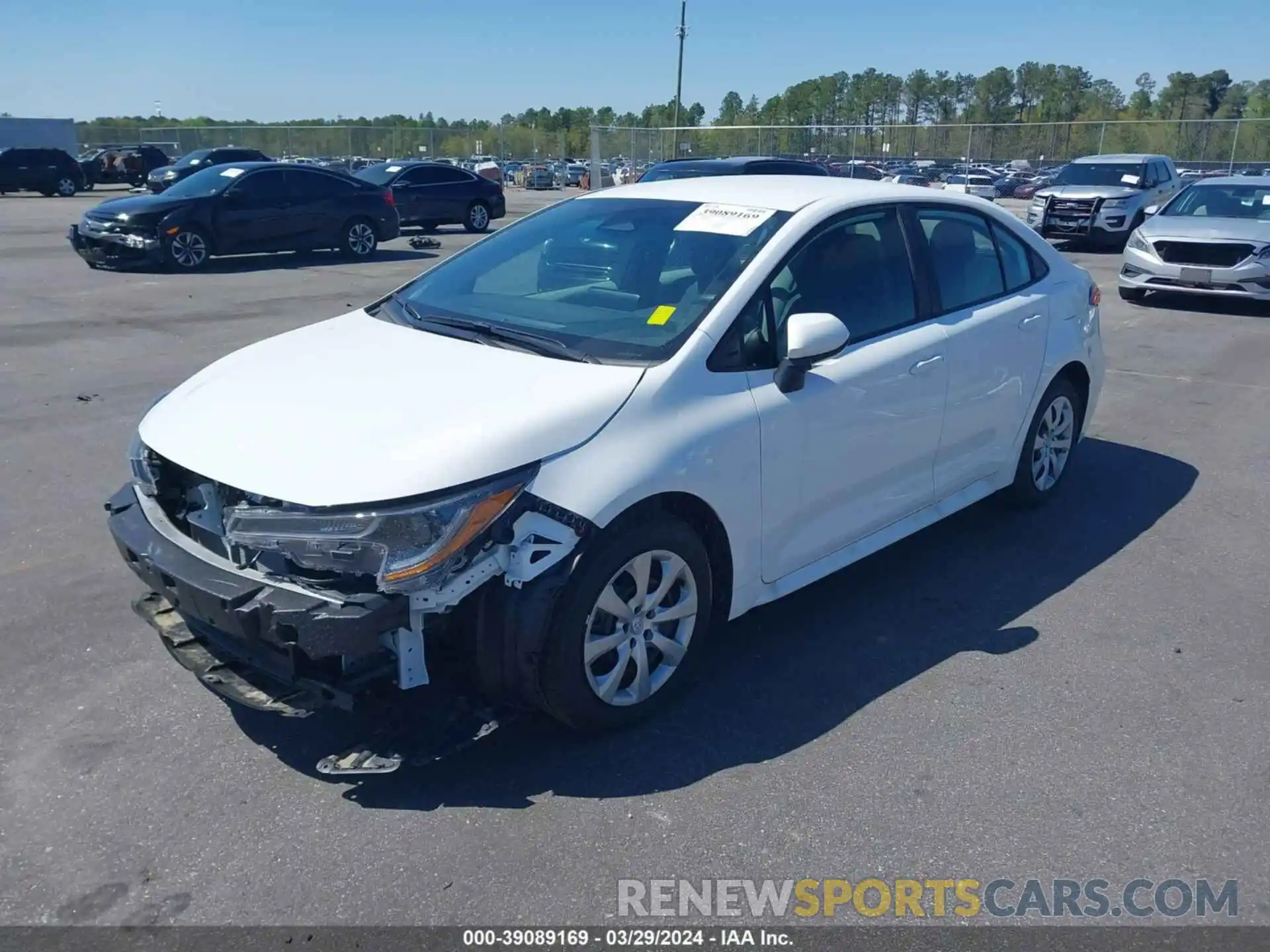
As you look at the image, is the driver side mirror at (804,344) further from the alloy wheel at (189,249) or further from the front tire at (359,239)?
the front tire at (359,239)

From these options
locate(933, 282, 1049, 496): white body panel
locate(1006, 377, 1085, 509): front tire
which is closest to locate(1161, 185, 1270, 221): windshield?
→ locate(1006, 377, 1085, 509): front tire

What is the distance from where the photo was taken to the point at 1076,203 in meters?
20.0

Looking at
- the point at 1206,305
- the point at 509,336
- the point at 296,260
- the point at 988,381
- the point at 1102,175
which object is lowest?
the point at 296,260

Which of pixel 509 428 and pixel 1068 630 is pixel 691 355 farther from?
pixel 1068 630

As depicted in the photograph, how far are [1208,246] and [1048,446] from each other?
29.8ft

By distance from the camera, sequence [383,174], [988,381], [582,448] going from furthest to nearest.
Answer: [383,174]
[988,381]
[582,448]

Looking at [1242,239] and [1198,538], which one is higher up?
[1242,239]

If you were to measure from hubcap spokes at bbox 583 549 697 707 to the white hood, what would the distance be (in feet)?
1.71

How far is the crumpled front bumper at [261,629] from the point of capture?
Answer: 2990 mm

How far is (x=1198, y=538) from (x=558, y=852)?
4156 mm

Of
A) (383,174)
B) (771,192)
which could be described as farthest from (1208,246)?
(383,174)

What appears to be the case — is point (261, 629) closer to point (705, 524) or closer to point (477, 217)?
point (705, 524)

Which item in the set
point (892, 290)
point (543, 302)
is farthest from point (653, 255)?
point (892, 290)

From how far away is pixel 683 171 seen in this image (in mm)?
14227
